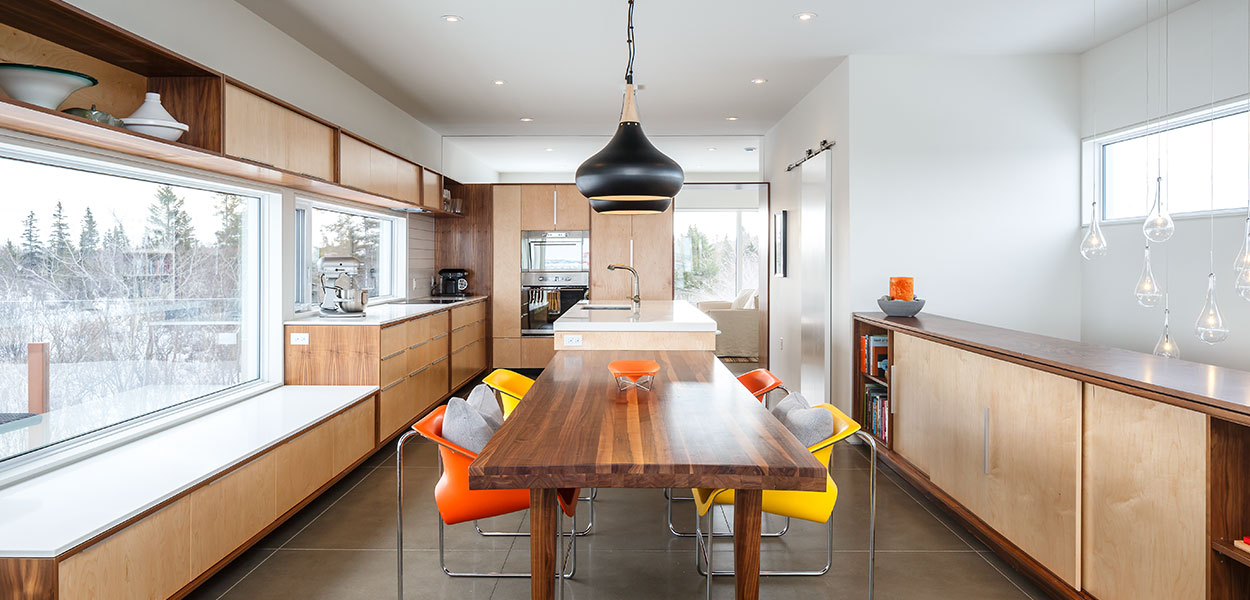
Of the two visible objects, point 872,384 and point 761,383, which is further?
point 872,384

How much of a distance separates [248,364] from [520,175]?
711cm

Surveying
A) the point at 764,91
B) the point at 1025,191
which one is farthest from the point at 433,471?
the point at 1025,191

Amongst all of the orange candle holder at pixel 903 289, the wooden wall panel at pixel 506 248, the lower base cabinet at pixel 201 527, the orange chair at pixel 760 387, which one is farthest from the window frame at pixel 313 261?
the orange candle holder at pixel 903 289

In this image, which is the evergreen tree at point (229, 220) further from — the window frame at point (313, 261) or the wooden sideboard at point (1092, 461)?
the wooden sideboard at point (1092, 461)

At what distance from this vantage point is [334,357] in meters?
4.09

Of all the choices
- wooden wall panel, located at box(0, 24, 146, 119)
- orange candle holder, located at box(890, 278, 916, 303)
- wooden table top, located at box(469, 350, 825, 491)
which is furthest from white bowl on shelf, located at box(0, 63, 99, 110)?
orange candle holder, located at box(890, 278, 916, 303)

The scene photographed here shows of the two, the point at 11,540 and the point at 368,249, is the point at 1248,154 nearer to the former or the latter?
the point at 11,540

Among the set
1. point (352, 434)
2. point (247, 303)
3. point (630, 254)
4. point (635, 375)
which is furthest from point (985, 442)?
point (630, 254)

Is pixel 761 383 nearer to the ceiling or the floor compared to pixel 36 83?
nearer to the floor

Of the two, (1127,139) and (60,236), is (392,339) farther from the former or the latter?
(1127,139)

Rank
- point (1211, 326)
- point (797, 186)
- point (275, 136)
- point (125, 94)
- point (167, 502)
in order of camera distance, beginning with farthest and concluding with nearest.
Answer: point (797, 186), point (275, 136), point (125, 94), point (1211, 326), point (167, 502)

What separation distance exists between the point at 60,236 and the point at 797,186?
5105 millimetres

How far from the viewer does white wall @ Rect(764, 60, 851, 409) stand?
4766 millimetres

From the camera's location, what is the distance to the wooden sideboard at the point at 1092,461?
181cm
